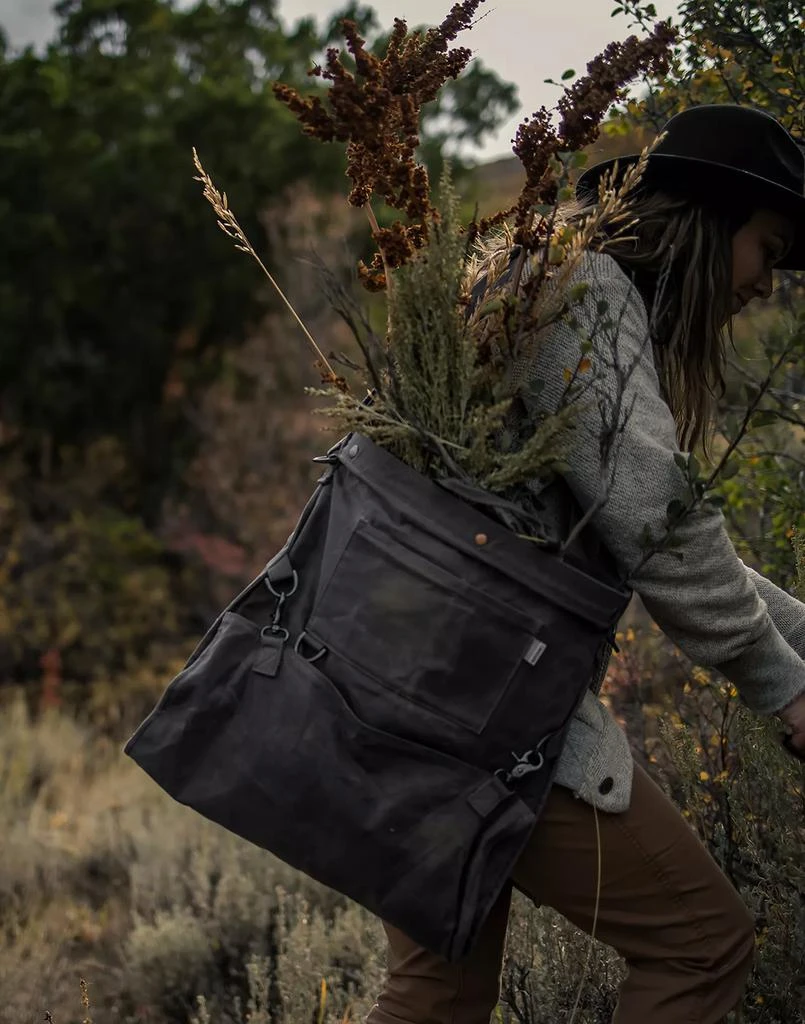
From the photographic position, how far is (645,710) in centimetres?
333

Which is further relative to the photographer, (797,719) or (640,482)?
(797,719)

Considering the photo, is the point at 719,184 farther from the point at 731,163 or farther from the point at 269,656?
the point at 269,656

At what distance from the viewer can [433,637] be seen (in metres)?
1.78

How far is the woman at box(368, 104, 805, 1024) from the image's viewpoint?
183cm

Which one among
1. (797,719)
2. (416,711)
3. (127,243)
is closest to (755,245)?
(797,719)

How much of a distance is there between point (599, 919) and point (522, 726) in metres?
0.35

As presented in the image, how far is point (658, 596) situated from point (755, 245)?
0.62 m

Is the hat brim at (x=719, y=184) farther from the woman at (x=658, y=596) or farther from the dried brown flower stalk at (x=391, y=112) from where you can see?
the dried brown flower stalk at (x=391, y=112)

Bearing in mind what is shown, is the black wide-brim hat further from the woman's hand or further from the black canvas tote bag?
the woman's hand

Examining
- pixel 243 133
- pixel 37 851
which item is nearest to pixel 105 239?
pixel 243 133

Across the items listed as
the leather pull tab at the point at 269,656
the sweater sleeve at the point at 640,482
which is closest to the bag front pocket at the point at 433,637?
the leather pull tab at the point at 269,656

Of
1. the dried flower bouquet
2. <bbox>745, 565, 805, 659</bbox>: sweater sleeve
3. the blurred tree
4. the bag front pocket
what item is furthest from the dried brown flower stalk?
the blurred tree

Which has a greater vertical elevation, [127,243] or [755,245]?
[755,245]

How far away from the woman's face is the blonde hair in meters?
0.02
